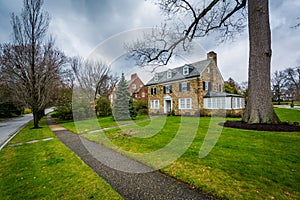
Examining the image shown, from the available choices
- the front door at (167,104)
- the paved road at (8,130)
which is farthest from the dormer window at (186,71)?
the paved road at (8,130)

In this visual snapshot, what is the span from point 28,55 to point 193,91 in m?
15.7

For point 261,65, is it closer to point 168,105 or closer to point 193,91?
point 193,91

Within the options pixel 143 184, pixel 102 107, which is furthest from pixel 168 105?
pixel 143 184

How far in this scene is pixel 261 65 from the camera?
24.3 feet

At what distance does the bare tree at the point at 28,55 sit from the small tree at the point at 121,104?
22.2ft

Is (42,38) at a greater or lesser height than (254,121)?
greater

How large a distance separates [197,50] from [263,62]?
4.53 meters

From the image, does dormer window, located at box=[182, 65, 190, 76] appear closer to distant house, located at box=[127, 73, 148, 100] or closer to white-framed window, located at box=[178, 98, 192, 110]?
white-framed window, located at box=[178, 98, 192, 110]

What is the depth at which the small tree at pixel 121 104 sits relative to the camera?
48.8ft

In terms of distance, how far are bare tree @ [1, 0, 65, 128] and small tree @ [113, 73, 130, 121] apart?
6758mm

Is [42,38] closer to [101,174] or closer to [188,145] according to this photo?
[101,174]

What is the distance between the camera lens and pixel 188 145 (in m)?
5.09

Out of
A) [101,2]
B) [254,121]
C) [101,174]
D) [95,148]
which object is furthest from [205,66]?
[101,174]

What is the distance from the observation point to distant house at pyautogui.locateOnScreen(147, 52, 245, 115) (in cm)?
1555
